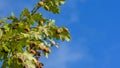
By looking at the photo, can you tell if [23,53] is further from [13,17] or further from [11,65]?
[13,17]

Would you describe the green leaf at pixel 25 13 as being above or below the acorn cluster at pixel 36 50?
above

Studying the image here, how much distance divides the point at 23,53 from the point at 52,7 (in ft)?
5.18

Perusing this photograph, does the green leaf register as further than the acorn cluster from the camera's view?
Yes

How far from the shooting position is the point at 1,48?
24.7ft

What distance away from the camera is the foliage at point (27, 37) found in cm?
744

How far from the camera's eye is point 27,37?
7.57 metres

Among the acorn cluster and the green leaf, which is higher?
the green leaf

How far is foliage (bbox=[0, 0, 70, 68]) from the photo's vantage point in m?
7.44

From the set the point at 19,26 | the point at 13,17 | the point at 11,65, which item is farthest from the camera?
the point at 13,17

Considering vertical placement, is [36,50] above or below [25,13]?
below

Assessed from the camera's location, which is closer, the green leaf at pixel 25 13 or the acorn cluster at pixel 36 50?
the acorn cluster at pixel 36 50

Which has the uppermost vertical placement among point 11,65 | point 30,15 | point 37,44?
point 30,15

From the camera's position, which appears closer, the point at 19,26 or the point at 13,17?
the point at 19,26

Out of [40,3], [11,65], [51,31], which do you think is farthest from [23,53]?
[40,3]
